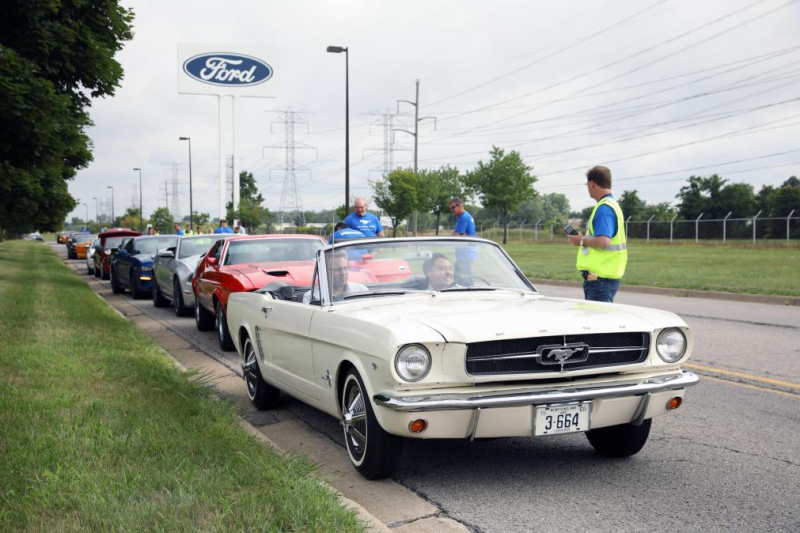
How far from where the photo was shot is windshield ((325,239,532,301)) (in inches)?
214

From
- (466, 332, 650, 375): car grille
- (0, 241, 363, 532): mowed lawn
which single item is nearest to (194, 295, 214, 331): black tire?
(0, 241, 363, 532): mowed lawn

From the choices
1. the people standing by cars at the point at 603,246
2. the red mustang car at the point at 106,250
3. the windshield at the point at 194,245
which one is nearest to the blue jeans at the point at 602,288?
the people standing by cars at the point at 603,246

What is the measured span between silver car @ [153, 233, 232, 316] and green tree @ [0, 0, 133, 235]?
14.8 ft

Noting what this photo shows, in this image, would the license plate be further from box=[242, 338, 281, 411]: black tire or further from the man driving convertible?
box=[242, 338, 281, 411]: black tire

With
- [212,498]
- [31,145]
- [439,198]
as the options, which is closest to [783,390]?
[212,498]

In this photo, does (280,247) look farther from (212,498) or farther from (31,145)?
(31,145)

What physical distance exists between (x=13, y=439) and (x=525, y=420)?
3.11 meters

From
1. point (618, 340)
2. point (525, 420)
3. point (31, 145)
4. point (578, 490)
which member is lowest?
point (578, 490)

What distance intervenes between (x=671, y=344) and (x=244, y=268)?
7.17m

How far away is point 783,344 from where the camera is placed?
31.4 ft

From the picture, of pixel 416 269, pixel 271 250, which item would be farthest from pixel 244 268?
pixel 416 269

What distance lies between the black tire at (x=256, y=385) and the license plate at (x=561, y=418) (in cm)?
295

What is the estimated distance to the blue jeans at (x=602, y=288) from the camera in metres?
7.05

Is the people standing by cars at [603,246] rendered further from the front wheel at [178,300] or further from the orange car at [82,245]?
the orange car at [82,245]
